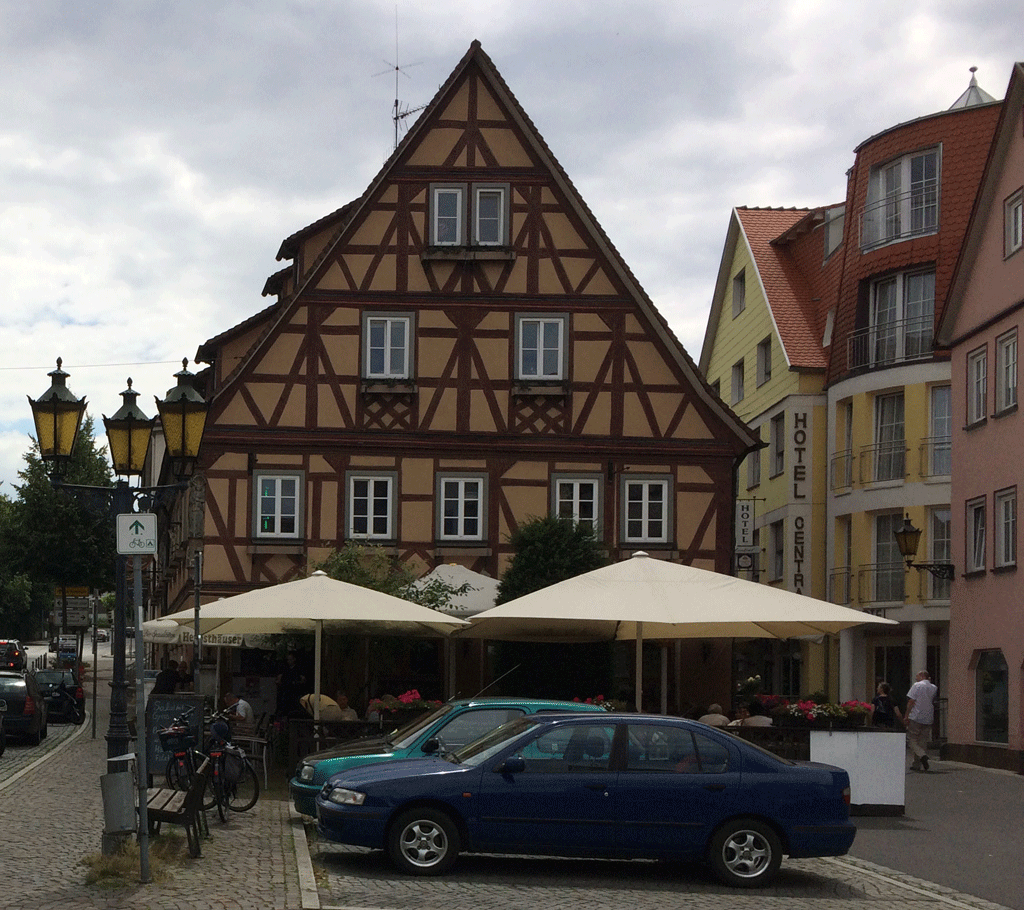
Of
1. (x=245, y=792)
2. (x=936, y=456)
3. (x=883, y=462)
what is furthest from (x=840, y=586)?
(x=245, y=792)

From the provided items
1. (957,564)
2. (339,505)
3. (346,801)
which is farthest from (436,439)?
(346,801)

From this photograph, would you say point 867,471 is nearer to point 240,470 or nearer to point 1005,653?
point 1005,653

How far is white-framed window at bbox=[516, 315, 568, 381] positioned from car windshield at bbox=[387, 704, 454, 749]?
65.2 ft

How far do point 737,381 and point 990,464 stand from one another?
20150mm

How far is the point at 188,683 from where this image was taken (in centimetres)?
3684

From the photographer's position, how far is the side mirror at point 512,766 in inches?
575

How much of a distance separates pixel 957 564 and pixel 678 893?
830 inches

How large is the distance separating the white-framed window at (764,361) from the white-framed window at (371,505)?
47.5 ft

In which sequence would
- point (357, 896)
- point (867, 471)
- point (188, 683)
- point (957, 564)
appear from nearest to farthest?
point (357, 896), point (957, 564), point (188, 683), point (867, 471)

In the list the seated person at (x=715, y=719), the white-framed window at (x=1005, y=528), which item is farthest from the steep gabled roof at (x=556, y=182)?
the seated person at (x=715, y=719)

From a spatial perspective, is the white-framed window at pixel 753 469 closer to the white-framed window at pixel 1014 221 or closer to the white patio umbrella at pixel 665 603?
the white-framed window at pixel 1014 221

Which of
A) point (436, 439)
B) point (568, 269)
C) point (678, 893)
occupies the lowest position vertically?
point (678, 893)

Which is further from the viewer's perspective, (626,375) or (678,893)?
(626,375)

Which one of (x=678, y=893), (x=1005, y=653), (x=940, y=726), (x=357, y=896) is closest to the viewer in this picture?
(x=357, y=896)
